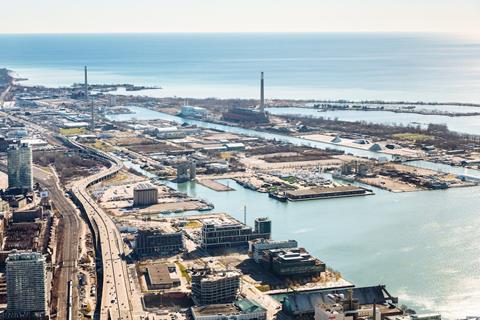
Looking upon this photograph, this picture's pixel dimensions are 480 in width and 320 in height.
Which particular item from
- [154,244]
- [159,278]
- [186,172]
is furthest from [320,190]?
[159,278]

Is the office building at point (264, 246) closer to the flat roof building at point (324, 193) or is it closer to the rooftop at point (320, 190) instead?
the flat roof building at point (324, 193)

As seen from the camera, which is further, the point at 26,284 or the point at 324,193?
the point at 324,193

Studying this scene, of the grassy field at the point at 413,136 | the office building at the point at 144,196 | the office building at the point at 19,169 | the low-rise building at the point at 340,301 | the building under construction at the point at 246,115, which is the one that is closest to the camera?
the low-rise building at the point at 340,301

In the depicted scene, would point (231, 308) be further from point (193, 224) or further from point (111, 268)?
point (193, 224)

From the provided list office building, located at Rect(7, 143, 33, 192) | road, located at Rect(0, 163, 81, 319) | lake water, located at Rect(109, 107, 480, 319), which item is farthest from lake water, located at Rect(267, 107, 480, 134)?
office building, located at Rect(7, 143, 33, 192)

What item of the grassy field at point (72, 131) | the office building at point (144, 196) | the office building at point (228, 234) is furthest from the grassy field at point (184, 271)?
the grassy field at point (72, 131)
